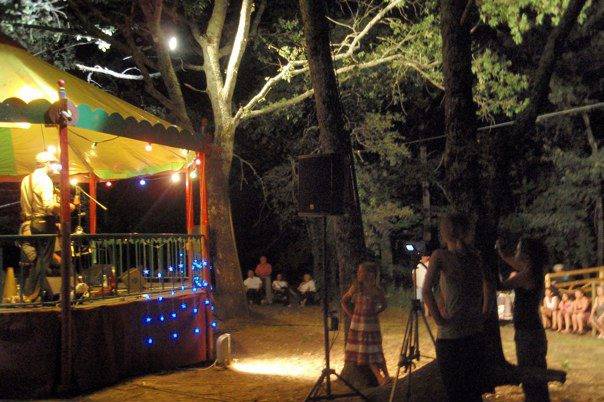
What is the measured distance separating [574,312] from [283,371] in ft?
22.5

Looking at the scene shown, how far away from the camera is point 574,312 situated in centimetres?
1477

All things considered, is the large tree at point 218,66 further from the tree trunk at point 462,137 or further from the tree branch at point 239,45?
the tree trunk at point 462,137

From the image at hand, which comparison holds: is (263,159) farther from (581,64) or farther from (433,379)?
(433,379)

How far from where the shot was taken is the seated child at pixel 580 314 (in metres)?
14.6

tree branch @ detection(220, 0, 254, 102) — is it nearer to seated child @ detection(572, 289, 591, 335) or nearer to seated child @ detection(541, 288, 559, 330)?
seated child @ detection(541, 288, 559, 330)

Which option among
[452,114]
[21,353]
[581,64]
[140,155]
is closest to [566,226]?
[581,64]

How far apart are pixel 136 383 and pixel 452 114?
534 centimetres

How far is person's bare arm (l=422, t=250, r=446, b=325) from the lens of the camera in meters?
5.36

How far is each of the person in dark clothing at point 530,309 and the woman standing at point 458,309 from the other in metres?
1.17

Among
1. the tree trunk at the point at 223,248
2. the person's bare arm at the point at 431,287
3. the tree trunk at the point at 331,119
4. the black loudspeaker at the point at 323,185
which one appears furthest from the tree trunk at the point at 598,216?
the person's bare arm at the point at 431,287

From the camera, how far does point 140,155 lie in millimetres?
14172

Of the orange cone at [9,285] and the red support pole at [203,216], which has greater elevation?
Answer: the red support pole at [203,216]

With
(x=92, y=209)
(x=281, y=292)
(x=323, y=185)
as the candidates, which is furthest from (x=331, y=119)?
(x=281, y=292)

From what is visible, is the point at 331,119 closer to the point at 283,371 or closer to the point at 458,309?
the point at 283,371
